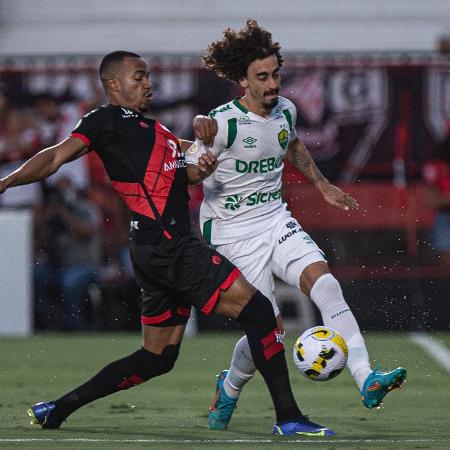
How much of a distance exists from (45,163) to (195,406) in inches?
107

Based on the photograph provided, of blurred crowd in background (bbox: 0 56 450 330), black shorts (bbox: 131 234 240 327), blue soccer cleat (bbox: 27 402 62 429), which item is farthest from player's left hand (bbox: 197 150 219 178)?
blurred crowd in background (bbox: 0 56 450 330)

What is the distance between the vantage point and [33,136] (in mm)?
15773

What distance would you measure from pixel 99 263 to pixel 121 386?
25.1 feet

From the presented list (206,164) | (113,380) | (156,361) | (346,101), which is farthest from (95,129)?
→ (346,101)

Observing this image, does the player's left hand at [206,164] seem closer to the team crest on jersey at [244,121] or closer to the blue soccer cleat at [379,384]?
the team crest on jersey at [244,121]

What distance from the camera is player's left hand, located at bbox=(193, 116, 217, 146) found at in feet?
25.6

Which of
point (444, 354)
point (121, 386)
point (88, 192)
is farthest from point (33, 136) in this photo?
point (121, 386)

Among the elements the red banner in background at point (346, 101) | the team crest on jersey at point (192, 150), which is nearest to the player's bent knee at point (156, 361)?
the team crest on jersey at point (192, 150)

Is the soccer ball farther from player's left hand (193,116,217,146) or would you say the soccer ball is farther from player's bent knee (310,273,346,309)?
player's left hand (193,116,217,146)

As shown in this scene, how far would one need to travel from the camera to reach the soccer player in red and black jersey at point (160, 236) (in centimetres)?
746

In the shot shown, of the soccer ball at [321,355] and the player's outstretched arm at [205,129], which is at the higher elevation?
the player's outstretched arm at [205,129]

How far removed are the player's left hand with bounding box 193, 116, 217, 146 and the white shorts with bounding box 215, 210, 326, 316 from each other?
67 centimetres

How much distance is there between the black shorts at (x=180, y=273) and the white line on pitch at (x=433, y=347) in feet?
15.4

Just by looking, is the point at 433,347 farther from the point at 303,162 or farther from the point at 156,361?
the point at 156,361
